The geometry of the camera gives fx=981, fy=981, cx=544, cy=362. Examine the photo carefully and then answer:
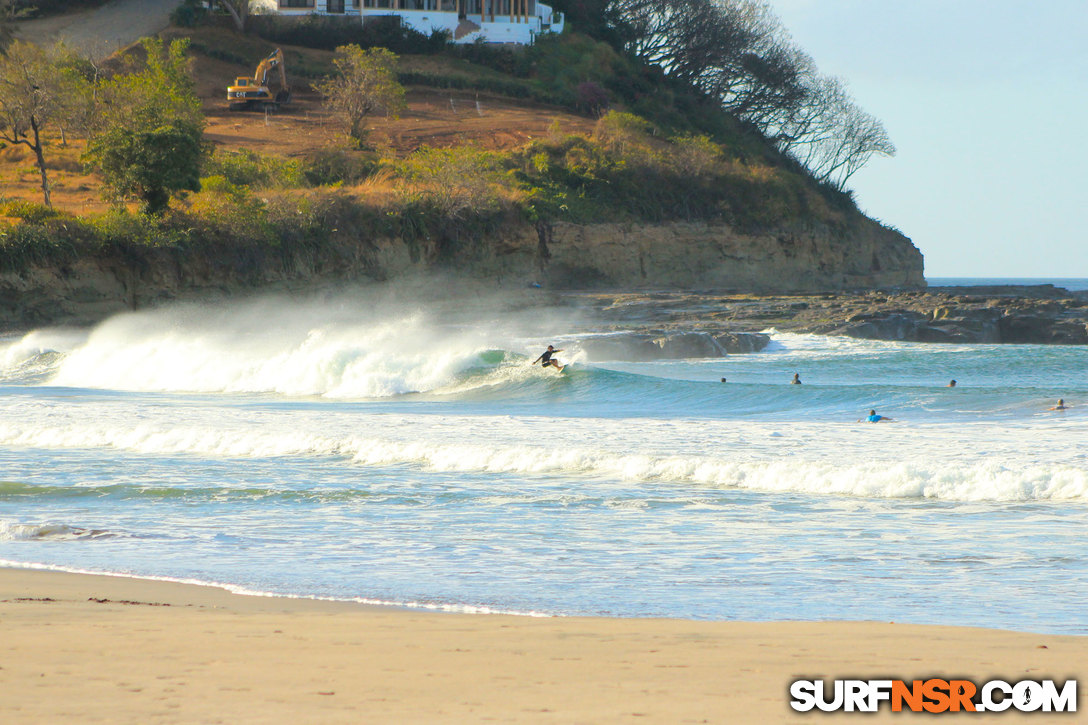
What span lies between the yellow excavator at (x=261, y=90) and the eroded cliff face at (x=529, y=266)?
1786cm

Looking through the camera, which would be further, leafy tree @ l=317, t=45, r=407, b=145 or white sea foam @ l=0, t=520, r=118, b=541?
leafy tree @ l=317, t=45, r=407, b=145

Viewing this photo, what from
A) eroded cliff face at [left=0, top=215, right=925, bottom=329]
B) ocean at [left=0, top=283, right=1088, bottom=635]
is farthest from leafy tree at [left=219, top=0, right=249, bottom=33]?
ocean at [left=0, top=283, right=1088, bottom=635]

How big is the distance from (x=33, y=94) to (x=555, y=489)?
1457 inches

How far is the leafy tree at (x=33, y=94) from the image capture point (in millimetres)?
39675

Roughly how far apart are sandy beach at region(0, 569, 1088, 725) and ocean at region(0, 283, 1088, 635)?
746 millimetres

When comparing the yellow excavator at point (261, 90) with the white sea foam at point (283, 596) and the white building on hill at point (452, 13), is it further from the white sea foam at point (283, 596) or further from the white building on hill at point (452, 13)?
the white sea foam at point (283, 596)

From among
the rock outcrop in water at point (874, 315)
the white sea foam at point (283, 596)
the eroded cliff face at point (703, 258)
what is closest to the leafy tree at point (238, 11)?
the eroded cliff face at point (703, 258)

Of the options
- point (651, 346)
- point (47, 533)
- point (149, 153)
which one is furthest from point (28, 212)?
point (47, 533)

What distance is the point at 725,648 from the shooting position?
211 inches

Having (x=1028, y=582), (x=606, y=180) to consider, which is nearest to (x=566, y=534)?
(x=1028, y=582)

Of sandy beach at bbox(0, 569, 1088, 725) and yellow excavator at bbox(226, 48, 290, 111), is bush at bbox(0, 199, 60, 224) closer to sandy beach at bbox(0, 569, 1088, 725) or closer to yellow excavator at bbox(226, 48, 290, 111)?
yellow excavator at bbox(226, 48, 290, 111)

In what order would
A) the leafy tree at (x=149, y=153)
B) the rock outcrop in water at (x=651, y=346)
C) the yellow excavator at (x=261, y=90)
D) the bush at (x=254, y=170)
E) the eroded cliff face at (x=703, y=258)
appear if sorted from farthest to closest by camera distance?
1. the yellow excavator at (x=261, y=90)
2. the eroded cliff face at (x=703, y=258)
3. the bush at (x=254, y=170)
4. the leafy tree at (x=149, y=153)
5. the rock outcrop in water at (x=651, y=346)

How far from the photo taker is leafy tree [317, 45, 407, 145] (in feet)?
168

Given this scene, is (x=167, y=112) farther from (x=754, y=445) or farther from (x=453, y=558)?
(x=453, y=558)
